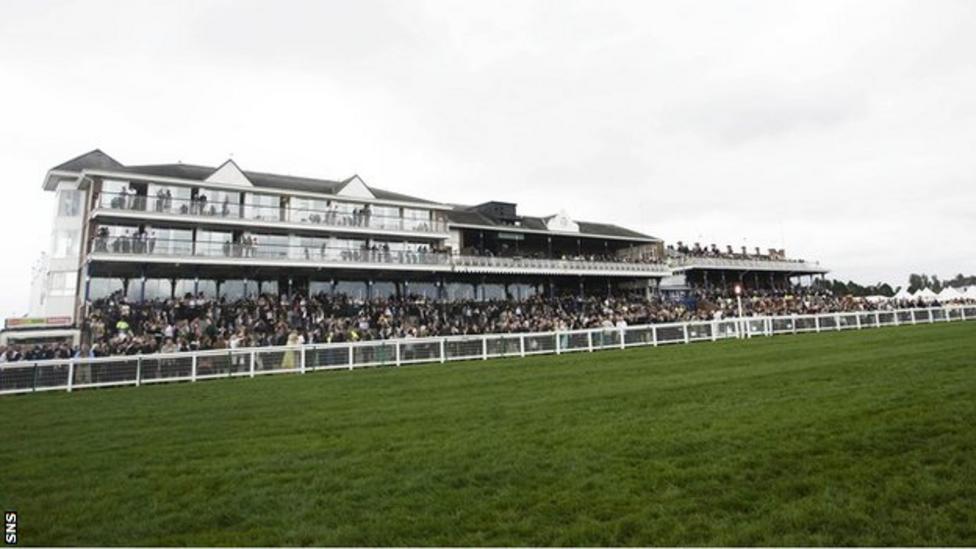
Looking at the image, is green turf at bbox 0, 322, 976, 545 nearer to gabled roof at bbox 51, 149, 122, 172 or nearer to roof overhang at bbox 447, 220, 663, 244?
gabled roof at bbox 51, 149, 122, 172

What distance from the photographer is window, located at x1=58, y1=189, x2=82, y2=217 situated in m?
34.4

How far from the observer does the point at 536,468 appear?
220 inches

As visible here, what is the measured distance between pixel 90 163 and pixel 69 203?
8.93 ft

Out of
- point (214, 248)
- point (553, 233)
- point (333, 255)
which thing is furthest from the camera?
point (553, 233)

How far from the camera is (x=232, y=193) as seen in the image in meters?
35.7

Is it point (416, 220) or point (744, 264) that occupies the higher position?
point (416, 220)

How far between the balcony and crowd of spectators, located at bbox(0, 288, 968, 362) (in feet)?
23.6

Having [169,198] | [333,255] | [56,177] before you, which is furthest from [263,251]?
[56,177]

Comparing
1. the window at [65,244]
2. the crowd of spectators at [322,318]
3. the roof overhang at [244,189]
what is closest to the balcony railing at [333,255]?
the crowd of spectators at [322,318]

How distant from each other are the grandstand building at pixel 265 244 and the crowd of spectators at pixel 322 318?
2.14 metres

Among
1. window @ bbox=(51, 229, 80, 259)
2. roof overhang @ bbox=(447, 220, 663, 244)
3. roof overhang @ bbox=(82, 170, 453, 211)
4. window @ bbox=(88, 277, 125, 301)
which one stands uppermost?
roof overhang @ bbox=(82, 170, 453, 211)

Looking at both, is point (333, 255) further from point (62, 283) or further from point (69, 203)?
point (69, 203)

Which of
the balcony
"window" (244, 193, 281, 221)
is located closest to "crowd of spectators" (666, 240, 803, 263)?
the balcony

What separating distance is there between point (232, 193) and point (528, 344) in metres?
22.1
